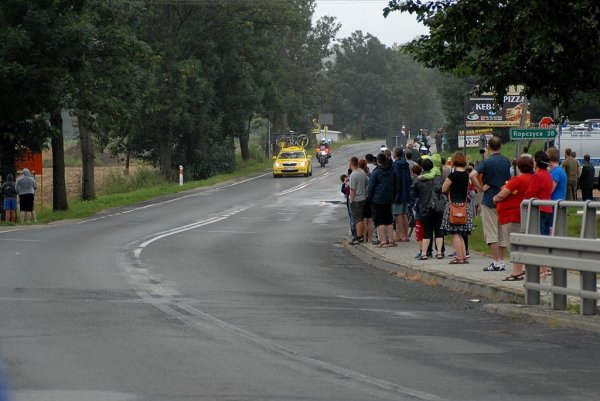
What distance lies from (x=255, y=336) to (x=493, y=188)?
6.99 metres

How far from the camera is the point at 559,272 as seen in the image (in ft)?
42.4

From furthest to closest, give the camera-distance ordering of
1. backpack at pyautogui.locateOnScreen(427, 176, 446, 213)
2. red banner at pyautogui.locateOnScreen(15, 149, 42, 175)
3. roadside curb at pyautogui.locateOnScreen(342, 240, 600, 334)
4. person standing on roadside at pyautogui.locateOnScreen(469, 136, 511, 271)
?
red banner at pyautogui.locateOnScreen(15, 149, 42, 175), backpack at pyautogui.locateOnScreen(427, 176, 446, 213), person standing on roadside at pyautogui.locateOnScreen(469, 136, 511, 271), roadside curb at pyautogui.locateOnScreen(342, 240, 600, 334)

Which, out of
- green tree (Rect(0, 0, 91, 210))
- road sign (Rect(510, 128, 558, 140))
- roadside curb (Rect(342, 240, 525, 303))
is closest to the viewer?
roadside curb (Rect(342, 240, 525, 303))

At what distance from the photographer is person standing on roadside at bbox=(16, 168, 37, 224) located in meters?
35.1

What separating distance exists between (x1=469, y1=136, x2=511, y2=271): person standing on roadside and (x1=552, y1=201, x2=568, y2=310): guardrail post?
3.42m

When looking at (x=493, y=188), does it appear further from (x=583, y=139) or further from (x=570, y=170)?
(x=583, y=139)

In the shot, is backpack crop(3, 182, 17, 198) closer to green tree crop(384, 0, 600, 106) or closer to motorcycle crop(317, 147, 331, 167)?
green tree crop(384, 0, 600, 106)

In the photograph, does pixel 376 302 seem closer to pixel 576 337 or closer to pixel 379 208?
pixel 576 337

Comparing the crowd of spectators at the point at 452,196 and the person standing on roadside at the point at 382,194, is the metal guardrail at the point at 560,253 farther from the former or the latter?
the person standing on roadside at the point at 382,194

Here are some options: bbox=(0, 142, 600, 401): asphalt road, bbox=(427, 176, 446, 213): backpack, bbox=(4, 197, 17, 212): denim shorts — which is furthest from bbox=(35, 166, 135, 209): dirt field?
bbox=(427, 176, 446, 213): backpack

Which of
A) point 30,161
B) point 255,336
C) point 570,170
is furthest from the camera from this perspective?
point 30,161

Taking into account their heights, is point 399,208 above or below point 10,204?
above

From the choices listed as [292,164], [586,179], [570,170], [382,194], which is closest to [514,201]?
[382,194]

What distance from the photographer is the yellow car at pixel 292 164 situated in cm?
6570
